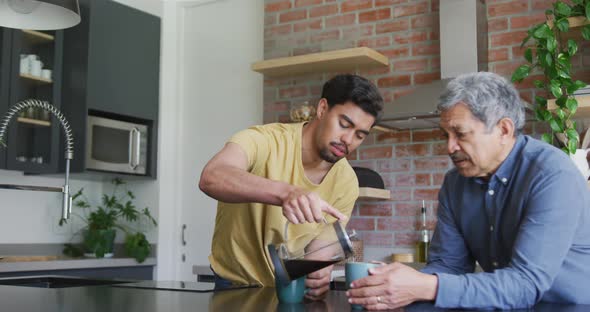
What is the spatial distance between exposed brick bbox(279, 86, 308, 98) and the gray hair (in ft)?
8.14

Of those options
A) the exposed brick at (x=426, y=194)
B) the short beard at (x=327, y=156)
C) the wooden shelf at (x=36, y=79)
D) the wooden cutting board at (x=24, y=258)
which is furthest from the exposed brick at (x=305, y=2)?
the short beard at (x=327, y=156)

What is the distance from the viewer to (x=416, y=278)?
1.50m

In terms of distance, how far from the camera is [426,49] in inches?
152

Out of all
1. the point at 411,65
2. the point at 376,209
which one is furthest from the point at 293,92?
the point at 376,209

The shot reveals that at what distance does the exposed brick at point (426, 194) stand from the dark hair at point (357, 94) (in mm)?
1629

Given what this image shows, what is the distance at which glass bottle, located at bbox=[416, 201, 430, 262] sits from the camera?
371 centimetres

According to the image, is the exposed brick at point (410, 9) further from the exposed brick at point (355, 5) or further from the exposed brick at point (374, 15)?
the exposed brick at point (355, 5)

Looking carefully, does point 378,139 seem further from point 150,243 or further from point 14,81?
point 14,81

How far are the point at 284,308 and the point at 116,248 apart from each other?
11.5 feet

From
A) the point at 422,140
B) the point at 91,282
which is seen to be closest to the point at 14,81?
the point at 91,282

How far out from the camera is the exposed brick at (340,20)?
4.11 metres

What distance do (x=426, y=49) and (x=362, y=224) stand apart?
3.35ft

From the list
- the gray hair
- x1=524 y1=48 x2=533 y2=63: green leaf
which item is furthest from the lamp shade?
x1=524 y1=48 x2=533 y2=63: green leaf

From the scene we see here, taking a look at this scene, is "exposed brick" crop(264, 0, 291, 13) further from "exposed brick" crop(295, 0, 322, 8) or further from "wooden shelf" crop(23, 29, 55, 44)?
"wooden shelf" crop(23, 29, 55, 44)
